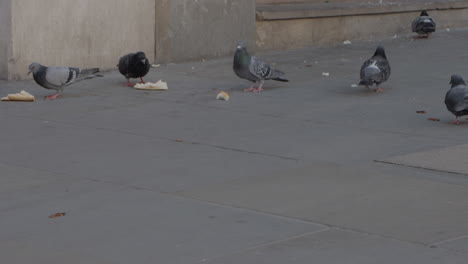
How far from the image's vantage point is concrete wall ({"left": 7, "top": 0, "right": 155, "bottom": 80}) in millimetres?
13477

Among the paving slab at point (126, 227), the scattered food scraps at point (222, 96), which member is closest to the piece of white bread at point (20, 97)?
the scattered food scraps at point (222, 96)

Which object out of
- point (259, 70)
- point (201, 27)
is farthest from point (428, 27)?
point (259, 70)

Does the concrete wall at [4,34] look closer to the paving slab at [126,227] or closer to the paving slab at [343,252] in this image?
the paving slab at [126,227]

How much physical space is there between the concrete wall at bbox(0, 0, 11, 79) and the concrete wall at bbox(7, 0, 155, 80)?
74 millimetres

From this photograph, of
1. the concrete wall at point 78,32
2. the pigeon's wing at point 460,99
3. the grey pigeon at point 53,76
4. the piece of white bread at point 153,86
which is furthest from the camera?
the concrete wall at point 78,32

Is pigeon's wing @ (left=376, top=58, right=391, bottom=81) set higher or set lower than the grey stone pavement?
higher

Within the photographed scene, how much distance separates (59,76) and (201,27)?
4603mm

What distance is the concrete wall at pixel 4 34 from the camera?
43.6ft

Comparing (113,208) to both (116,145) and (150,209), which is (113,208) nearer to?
(150,209)

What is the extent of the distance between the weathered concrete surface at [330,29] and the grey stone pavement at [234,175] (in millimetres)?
3968

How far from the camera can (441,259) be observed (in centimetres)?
547

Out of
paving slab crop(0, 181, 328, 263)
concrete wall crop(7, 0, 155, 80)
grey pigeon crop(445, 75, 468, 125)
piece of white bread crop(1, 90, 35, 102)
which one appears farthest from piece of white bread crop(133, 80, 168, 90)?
paving slab crop(0, 181, 328, 263)

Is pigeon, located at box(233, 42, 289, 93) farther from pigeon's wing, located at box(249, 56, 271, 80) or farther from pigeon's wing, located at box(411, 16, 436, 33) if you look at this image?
pigeon's wing, located at box(411, 16, 436, 33)

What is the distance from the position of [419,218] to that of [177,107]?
538cm
